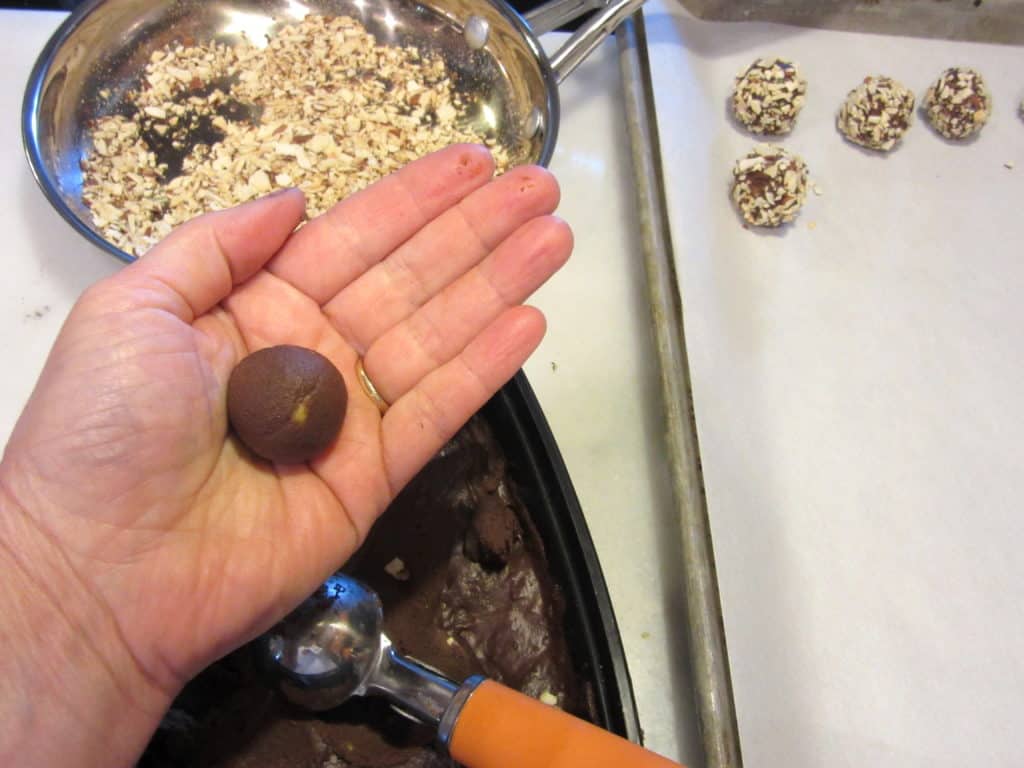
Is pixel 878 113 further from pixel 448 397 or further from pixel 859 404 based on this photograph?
pixel 448 397

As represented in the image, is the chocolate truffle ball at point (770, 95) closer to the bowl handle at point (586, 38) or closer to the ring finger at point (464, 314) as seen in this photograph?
the bowl handle at point (586, 38)

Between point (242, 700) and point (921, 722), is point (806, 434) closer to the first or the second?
point (921, 722)

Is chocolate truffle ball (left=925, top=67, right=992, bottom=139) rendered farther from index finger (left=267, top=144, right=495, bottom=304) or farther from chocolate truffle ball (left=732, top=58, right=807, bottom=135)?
index finger (left=267, top=144, right=495, bottom=304)

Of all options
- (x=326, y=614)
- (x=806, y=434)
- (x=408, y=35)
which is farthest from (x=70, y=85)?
(x=806, y=434)

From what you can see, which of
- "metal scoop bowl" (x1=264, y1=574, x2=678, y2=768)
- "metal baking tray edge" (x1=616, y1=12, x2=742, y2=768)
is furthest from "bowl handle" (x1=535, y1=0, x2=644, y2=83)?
"metal scoop bowl" (x1=264, y1=574, x2=678, y2=768)

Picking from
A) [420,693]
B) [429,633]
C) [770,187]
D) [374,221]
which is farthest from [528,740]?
[770,187]

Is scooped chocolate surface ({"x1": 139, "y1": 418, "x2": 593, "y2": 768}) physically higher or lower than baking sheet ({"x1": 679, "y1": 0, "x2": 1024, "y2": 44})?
lower

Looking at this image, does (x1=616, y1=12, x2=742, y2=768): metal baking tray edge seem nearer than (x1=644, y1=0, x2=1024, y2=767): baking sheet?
Yes

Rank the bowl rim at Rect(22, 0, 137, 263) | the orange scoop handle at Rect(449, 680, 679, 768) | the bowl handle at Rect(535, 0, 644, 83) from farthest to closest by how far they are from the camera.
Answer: the bowl handle at Rect(535, 0, 644, 83)
the bowl rim at Rect(22, 0, 137, 263)
the orange scoop handle at Rect(449, 680, 679, 768)

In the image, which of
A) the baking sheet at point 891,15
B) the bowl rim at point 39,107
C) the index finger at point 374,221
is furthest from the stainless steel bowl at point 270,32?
the baking sheet at point 891,15
